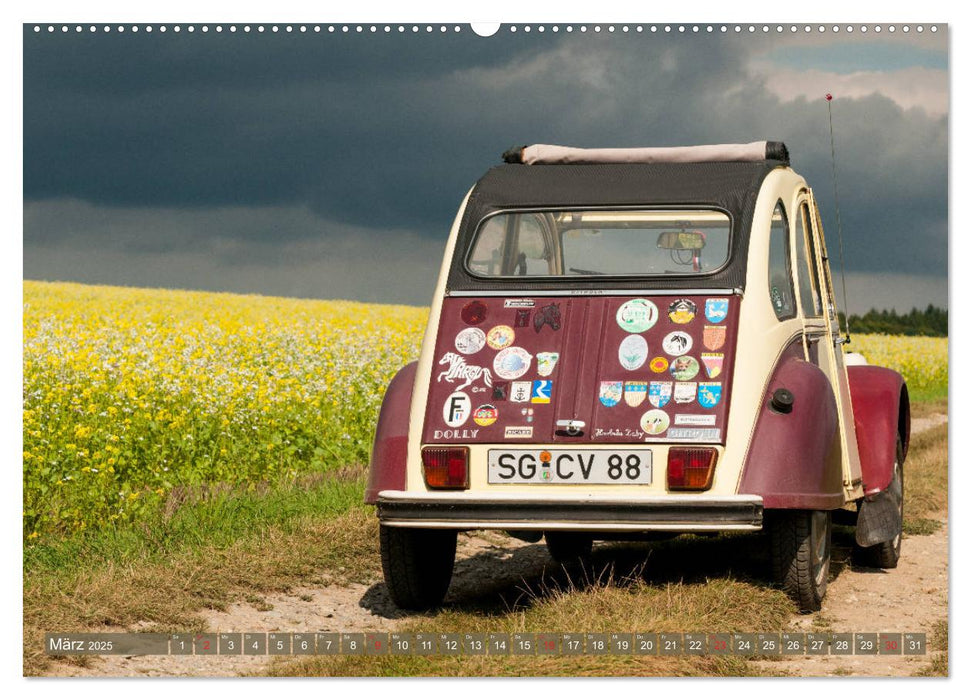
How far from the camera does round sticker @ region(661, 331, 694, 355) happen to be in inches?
258

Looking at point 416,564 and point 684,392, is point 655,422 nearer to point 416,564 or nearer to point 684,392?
point 684,392

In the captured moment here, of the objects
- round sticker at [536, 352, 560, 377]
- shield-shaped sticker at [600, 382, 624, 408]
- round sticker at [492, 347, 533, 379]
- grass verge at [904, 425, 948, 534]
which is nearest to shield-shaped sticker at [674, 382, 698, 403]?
shield-shaped sticker at [600, 382, 624, 408]

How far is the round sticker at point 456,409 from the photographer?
6621 mm

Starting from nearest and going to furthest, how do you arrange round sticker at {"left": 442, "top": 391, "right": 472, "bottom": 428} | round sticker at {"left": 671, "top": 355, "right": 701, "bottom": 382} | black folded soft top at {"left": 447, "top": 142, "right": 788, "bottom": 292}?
1. round sticker at {"left": 671, "top": 355, "right": 701, "bottom": 382}
2. round sticker at {"left": 442, "top": 391, "right": 472, "bottom": 428}
3. black folded soft top at {"left": 447, "top": 142, "right": 788, "bottom": 292}

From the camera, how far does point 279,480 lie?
1030 centimetres

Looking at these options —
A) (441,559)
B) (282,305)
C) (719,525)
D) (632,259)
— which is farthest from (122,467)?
(282,305)

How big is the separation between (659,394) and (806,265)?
1.87 metres

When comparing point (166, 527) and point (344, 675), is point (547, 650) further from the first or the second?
point (166, 527)

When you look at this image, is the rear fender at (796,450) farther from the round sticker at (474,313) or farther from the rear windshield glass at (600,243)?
the round sticker at (474,313)

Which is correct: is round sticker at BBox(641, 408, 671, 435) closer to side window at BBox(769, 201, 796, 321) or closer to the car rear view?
the car rear view

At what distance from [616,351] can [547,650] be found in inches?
64.7

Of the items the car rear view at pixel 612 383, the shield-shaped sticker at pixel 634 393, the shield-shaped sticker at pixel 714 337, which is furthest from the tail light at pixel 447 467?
the shield-shaped sticker at pixel 714 337

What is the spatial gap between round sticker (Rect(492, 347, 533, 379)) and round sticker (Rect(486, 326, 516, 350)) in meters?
0.04

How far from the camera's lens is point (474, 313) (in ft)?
22.7
